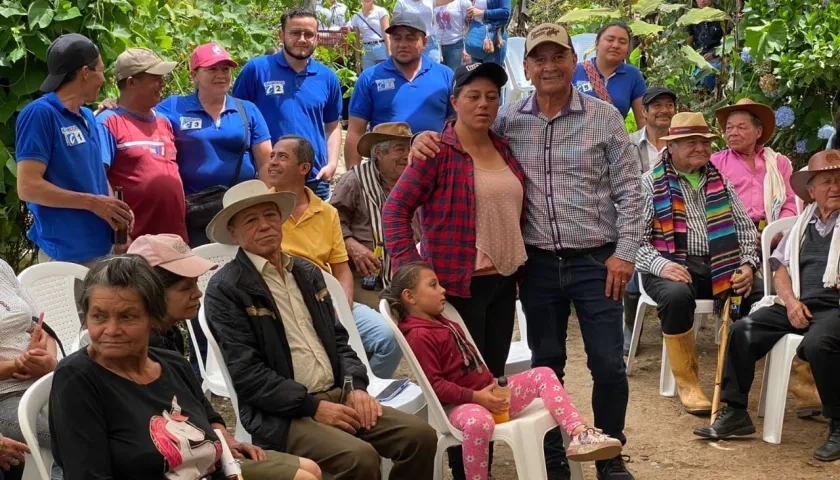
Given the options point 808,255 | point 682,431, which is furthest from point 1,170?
point 808,255

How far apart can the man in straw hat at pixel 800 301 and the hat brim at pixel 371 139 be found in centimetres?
197

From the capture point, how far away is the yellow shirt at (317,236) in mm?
4824

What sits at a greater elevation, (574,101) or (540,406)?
(574,101)

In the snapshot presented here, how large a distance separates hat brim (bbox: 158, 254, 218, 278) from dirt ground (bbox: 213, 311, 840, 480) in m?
1.81

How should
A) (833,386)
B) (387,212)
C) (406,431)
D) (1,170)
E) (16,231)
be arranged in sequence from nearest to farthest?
(406,431) → (387,212) → (833,386) → (1,170) → (16,231)

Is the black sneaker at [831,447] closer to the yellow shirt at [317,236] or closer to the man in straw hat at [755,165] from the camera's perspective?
the man in straw hat at [755,165]

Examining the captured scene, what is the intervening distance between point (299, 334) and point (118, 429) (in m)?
1.07

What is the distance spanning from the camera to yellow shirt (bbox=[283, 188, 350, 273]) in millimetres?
4824

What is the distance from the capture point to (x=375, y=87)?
636cm

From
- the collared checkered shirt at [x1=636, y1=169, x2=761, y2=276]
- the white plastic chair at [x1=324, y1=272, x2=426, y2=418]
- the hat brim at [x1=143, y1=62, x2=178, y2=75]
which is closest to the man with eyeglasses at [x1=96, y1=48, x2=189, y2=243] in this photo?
the hat brim at [x1=143, y1=62, x2=178, y2=75]

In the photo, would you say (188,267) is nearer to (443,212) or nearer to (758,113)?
(443,212)

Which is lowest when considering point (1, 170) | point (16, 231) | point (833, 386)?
point (833, 386)

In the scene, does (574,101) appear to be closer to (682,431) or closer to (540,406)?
(540,406)

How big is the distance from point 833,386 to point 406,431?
234cm
